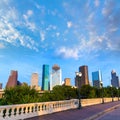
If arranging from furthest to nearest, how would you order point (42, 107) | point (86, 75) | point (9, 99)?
point (86, 75)
point (9, 99)
point (42, 107)

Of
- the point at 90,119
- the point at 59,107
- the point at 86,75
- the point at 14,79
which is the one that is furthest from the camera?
the point at 86,75

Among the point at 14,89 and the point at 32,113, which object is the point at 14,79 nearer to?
the point at 14,89

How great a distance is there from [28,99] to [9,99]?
337cm

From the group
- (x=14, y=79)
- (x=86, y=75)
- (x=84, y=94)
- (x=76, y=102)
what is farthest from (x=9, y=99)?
(x=86, y=75)

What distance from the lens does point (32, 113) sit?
13562mm

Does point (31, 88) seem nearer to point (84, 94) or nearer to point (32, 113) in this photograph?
point (32, 113)

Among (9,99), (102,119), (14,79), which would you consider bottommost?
(102,119)

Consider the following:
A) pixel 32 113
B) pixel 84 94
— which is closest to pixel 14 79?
pixel 84 94

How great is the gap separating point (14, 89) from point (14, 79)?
493 feet

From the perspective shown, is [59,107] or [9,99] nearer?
[59,107]

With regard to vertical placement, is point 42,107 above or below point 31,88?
below

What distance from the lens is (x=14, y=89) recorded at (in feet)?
76.1

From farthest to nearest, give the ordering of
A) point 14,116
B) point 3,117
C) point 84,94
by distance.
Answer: point 84,94 < point 14,116 < point 3,117

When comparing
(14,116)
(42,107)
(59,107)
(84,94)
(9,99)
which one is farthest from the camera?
(84,94)
